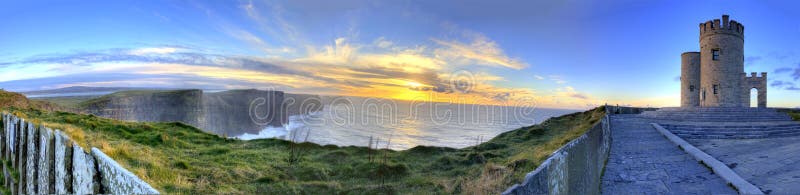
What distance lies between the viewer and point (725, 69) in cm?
2945

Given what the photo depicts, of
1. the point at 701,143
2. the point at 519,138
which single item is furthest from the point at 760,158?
the point at 519,138

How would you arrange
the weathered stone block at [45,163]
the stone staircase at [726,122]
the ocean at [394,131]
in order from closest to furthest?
1. the weathered stone block at [45,163]
2. the stone staircase at [726,122]
3. the ocean at [394,131]

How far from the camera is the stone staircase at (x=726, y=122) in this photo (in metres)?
16.9

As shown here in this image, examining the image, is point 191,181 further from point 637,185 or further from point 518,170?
point 637,185

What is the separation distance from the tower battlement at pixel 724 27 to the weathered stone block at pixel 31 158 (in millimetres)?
40085

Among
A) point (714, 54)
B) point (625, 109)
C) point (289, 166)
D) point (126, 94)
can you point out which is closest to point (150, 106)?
point (126, 94)

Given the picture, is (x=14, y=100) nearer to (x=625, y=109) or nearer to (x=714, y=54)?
(x=625, y=109)

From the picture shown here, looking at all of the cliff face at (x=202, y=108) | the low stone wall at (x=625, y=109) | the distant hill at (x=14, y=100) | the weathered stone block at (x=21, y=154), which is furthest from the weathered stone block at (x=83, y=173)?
the cliff face at (x=202, y=108)

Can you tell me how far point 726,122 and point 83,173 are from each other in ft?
92.4

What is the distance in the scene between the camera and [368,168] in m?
12.9

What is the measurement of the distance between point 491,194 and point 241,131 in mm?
74112

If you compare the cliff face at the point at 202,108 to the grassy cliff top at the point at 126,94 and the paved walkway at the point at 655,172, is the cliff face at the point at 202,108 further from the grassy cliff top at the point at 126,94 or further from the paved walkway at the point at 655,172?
the paved walkway at the point at 655,172

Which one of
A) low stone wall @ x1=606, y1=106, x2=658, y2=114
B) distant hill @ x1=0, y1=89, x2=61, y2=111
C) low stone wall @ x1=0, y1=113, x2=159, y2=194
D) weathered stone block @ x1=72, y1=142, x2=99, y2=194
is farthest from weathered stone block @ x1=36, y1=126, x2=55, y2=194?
low stone wall @ x1=606, y1=106, x2=658, y2=114

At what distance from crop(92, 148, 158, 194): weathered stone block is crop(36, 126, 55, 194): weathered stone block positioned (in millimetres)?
3803
